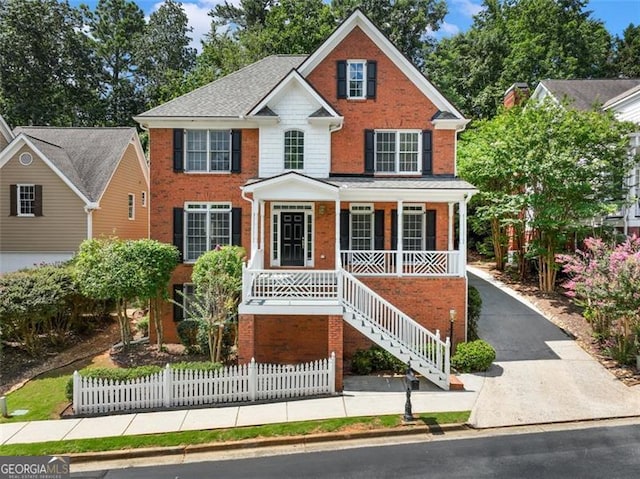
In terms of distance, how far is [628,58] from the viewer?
44.2 m

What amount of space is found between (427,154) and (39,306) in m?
15.0

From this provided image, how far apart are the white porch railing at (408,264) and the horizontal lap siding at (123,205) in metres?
12.4

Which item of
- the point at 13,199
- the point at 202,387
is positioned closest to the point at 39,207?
the point at 13,199

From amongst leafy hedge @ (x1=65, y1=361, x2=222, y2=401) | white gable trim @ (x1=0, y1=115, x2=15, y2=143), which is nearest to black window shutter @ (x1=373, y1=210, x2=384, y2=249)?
leafy hedge @ (x1=65, y1=361, x2=222, y2=401)

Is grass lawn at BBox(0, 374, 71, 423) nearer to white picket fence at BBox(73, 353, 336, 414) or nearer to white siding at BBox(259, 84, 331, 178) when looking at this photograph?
white picket fence at BBox(73, 353, 336, 414)

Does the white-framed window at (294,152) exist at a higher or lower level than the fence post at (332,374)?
higher

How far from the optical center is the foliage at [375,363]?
13555 mm

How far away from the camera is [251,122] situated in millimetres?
16594

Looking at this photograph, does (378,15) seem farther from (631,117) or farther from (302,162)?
(302,162)

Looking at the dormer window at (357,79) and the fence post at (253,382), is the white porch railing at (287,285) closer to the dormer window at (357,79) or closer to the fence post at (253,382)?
the fence post at (253,382)

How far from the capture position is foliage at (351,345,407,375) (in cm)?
1355

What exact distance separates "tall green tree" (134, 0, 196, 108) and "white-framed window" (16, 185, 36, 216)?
29.5 m

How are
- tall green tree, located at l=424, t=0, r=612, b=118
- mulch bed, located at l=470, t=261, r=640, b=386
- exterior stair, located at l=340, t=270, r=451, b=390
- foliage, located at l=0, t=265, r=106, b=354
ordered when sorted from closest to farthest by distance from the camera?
exterior stair, located at l=340, t=270, r=451, b=390, mulch bed, located at l=470, t=261, r=640, b=386, foliage, located at l=0, t=265, r=106, b=354, tall green tree, located at l=424, t=0, r=612, b=118

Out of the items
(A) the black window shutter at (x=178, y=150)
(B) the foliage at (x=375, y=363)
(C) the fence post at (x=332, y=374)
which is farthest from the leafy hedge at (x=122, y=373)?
(A) the black window shutter at (x=178, y=150)
